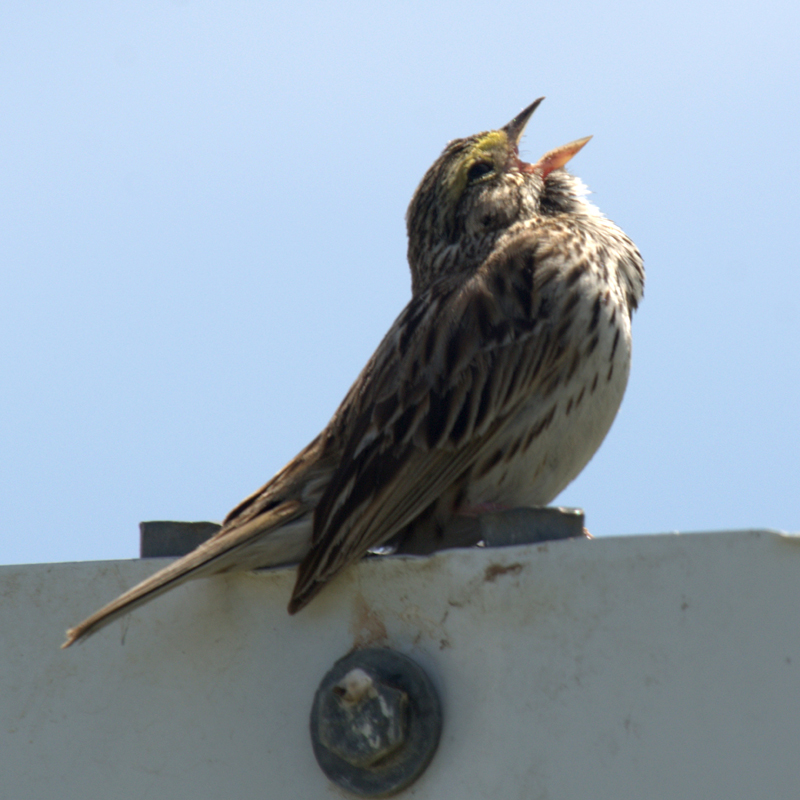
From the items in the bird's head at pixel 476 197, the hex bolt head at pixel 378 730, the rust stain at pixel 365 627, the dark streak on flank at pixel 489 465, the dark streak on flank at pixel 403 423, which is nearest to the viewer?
the hex bolt head at pixel 378 730

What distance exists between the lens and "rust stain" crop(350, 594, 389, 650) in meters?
2.61

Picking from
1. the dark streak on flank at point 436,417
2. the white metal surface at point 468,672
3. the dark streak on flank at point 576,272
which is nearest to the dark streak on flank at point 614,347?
the dark streak on flank at point 576,272

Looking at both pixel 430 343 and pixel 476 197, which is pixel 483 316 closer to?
pixel 430 343

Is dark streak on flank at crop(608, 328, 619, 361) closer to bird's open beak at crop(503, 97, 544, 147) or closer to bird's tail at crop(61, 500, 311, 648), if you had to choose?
bird's tail at crop(61, 500, 311, 648)

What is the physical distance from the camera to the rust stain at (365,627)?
8.57 feet

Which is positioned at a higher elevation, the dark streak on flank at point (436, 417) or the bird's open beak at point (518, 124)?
the bird's open beak at point (518, 124)

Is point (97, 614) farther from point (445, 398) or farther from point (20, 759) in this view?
point (445, 398)

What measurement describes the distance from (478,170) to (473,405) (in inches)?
59.6

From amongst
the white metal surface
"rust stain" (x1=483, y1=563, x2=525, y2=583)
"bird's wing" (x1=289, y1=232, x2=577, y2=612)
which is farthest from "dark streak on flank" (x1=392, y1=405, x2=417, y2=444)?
"rust stain" (x1=483, y1=563, x2=525, y2=583)

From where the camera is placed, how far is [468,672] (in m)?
2.47

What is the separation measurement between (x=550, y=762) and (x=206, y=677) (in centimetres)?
82

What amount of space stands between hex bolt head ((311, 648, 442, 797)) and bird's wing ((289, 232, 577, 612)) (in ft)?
3.00

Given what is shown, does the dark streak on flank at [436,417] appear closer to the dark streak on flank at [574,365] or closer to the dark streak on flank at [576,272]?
the dark streak on flank at [574,365]

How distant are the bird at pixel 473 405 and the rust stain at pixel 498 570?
2.51 ft
